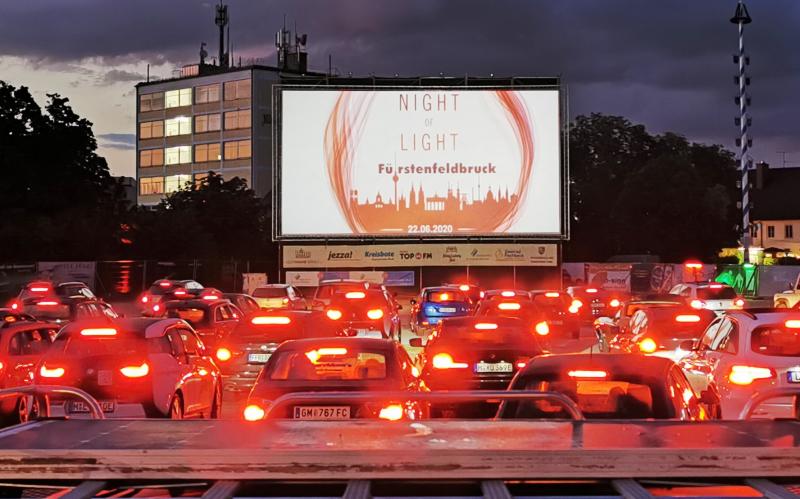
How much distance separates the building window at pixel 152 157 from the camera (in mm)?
120500

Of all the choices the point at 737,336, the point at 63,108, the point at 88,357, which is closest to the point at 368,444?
the point at 737,336

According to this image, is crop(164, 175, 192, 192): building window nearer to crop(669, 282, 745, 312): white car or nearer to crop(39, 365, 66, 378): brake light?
crop(669, 282, 745, 312): white car

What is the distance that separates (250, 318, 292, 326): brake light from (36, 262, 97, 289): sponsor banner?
41.1m

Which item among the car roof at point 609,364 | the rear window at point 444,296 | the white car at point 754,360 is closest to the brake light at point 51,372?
the car roof at point 609,364

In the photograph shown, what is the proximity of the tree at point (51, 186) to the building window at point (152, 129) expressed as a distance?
46715mm

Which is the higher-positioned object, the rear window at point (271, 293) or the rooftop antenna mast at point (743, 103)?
the rooftop antenna mast at point (743, 103)

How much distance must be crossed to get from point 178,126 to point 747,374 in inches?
4347

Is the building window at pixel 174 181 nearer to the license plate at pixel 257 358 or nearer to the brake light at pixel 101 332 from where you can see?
the license plate at pixel 257 358

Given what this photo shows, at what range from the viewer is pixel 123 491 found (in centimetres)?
397

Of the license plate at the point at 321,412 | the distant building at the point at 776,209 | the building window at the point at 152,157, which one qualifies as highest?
the building window at the point at 152,157

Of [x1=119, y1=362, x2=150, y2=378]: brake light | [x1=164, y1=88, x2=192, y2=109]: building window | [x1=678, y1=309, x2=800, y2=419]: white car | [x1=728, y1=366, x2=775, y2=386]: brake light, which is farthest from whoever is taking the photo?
[x1=164, y1=88, x2=192, y2=109]: building window

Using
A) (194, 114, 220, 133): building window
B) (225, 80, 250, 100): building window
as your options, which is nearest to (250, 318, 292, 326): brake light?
(225, 80, 250, 100): building window

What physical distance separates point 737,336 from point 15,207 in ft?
197

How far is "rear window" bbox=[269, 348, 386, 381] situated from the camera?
1133 cm
